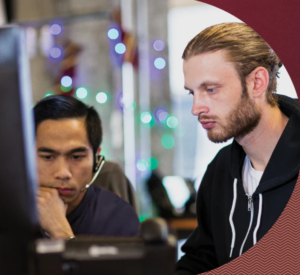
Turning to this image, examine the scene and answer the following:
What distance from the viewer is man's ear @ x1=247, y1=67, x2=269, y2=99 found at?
739mm

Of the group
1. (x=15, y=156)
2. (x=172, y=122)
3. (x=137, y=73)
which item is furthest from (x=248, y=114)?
(x=172, y=122)

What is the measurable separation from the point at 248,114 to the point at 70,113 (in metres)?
0.38

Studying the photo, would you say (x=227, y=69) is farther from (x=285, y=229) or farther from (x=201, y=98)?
(x=285, y=229)

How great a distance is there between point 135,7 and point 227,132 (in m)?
2.87

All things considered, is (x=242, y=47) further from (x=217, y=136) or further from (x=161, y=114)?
(x=161, y=114)

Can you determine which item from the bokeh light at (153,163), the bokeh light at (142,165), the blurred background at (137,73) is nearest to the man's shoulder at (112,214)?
the blurred background at (137,73)

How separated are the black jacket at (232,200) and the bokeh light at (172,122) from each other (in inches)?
94.7

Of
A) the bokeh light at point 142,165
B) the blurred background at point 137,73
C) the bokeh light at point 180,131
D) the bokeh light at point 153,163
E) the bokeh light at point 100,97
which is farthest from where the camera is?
the bokeh light at point 153,163

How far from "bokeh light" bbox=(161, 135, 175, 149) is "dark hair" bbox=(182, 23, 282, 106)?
2651 mm

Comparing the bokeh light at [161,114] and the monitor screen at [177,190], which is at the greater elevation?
the bokeh light at [161,114]

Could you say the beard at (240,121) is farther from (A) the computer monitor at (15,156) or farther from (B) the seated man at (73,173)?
(A) the computer monitor at (15,156)

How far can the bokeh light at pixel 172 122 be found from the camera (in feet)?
10.8

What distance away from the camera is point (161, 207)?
274 cm

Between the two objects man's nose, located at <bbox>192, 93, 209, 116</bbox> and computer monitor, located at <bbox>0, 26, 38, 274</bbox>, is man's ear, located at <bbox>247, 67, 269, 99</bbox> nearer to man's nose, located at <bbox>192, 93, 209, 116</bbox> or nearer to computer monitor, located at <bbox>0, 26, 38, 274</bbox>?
man's nose, located at <bbox>192, 93, 209, 116</bbox>
